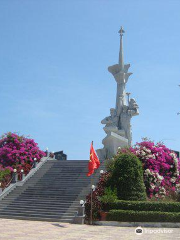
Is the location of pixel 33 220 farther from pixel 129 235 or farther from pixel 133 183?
pixel 129 235

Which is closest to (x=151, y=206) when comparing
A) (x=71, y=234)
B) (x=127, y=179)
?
(x=127, y=179)

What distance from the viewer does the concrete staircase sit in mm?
18719

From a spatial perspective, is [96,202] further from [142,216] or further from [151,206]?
[151,206]

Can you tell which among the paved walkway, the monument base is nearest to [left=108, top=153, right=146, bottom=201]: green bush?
the paved walkway

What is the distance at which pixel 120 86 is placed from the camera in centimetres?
3177

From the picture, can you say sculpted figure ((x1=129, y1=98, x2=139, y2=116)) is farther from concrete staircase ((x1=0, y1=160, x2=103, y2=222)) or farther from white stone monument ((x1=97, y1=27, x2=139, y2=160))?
concrete staircase ((x1=0, y1=160, x2=103, y2=222))

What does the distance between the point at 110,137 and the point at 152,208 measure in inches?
466

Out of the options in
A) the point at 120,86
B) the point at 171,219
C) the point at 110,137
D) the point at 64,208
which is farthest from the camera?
the point at 120,86

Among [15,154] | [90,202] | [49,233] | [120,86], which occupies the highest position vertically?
[120,86]

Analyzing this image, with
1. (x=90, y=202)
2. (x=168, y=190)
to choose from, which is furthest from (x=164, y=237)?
(x=168, y=190)

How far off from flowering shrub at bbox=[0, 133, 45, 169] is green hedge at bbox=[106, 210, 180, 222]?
13.3 m

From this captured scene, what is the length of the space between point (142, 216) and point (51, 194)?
7298 millimetres

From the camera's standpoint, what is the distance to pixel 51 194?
21.6 metres

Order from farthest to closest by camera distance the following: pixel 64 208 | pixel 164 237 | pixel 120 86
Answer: pixel 120 86 < pixel 64 208 < pixel 164 237
